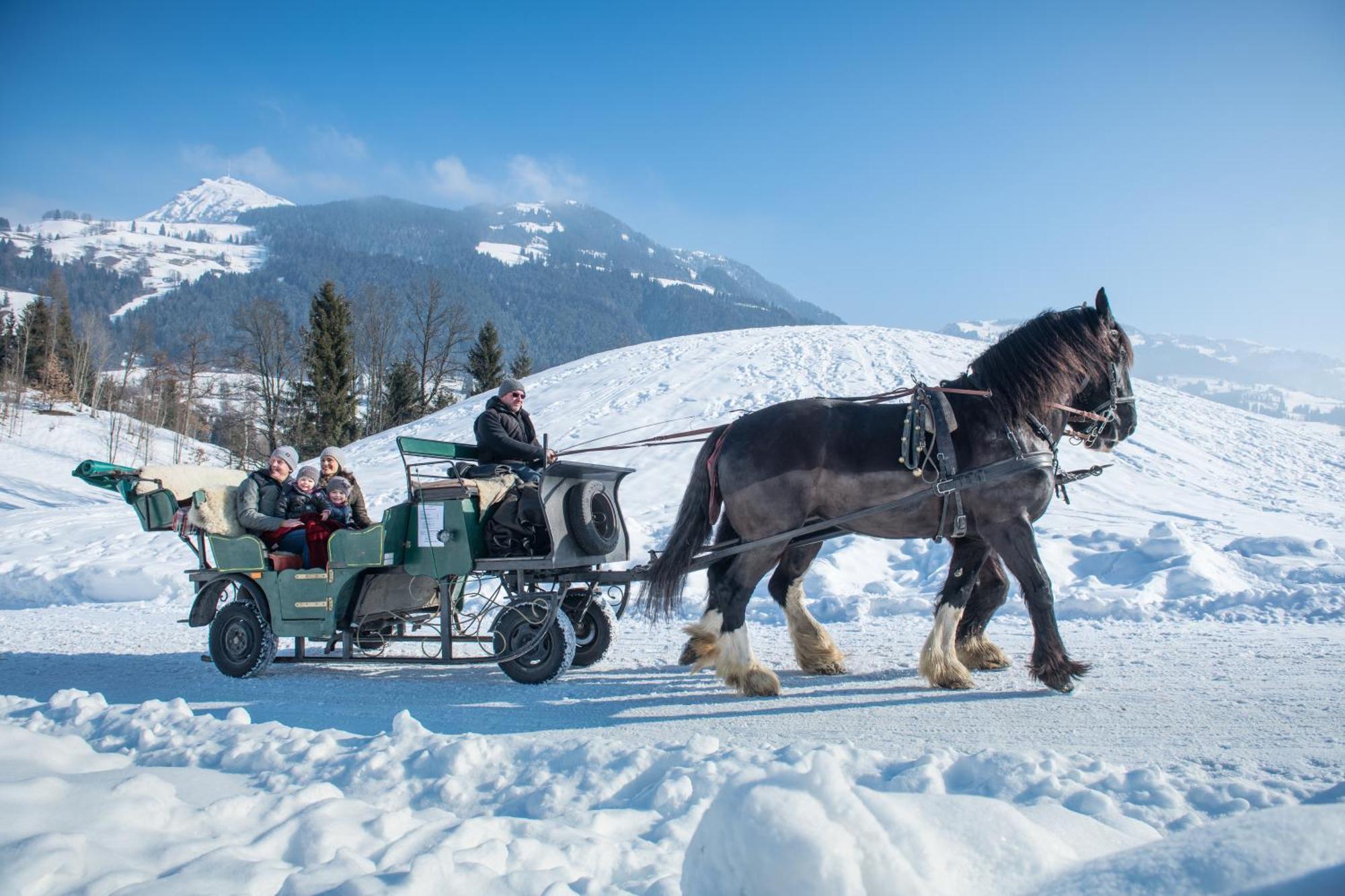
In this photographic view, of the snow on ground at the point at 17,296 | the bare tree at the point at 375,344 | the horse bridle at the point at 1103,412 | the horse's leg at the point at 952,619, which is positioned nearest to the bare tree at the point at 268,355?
the bare tree at the point at 375,344

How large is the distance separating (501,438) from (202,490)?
2330 millimetres

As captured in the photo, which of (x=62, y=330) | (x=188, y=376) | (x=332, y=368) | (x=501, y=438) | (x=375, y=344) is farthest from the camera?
(x=62, y=330)

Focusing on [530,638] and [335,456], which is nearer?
[530,638]

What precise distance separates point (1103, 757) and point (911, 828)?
220 centimetres

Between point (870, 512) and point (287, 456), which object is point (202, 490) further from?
point (870, 512)

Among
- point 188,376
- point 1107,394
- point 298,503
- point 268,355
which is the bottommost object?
point 298,503

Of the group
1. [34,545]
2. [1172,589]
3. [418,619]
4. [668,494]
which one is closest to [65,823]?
[418,619]

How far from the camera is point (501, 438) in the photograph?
249 inches

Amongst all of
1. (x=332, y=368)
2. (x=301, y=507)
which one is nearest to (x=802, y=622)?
(x=301, y=507)

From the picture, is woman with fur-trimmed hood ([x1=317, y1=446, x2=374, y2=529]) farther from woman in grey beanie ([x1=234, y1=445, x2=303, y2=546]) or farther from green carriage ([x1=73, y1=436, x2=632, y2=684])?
green carriage ([x1=73, y1=436, x2=632, y2=684])

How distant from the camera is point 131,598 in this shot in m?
11.1

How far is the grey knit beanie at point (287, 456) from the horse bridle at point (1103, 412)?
5.74 m

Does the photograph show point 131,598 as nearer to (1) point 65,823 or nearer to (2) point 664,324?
(1) point 65,823

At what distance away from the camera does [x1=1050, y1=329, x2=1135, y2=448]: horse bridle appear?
5.71 m
